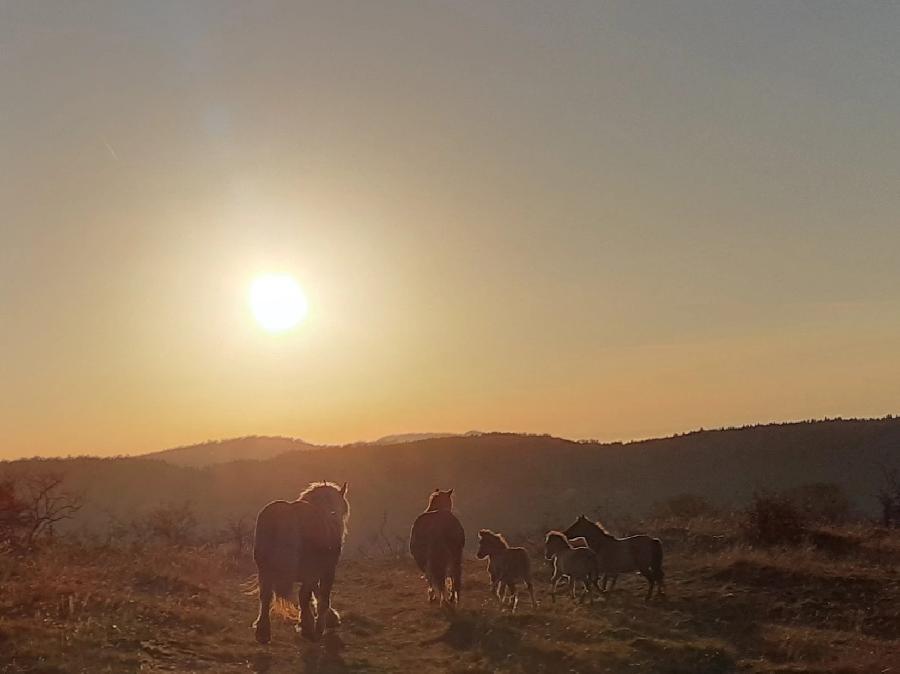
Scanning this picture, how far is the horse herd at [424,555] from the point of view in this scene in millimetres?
11289

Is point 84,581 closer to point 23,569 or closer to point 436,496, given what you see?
point 23,569

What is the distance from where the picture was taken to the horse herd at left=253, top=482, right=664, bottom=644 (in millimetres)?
11289

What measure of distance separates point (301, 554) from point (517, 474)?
205 feet

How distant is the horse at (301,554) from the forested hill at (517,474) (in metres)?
45.8

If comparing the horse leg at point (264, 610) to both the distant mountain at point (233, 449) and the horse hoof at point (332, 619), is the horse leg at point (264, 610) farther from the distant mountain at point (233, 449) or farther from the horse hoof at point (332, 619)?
the distant mountain at point (233, 449)

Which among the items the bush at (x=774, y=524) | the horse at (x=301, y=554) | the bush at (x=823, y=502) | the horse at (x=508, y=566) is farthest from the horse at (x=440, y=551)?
the bush at (x=823, y=502)

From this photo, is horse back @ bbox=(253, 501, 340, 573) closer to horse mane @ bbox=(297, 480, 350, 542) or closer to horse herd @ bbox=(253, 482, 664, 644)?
horse herd @ bbox=(253, 482, 664, 644)

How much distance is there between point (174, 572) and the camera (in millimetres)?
16578

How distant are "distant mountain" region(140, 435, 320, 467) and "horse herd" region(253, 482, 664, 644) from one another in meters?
102

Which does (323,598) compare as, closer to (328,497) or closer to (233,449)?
(328,497)

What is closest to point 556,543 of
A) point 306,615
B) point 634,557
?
point 634,557

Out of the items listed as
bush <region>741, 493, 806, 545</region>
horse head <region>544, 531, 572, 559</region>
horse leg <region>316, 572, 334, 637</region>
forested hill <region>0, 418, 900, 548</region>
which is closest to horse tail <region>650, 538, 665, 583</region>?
horse head <region>544, 531, 572, 559</region>

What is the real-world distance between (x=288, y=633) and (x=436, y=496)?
19.5ft

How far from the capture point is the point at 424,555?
15969 mm
